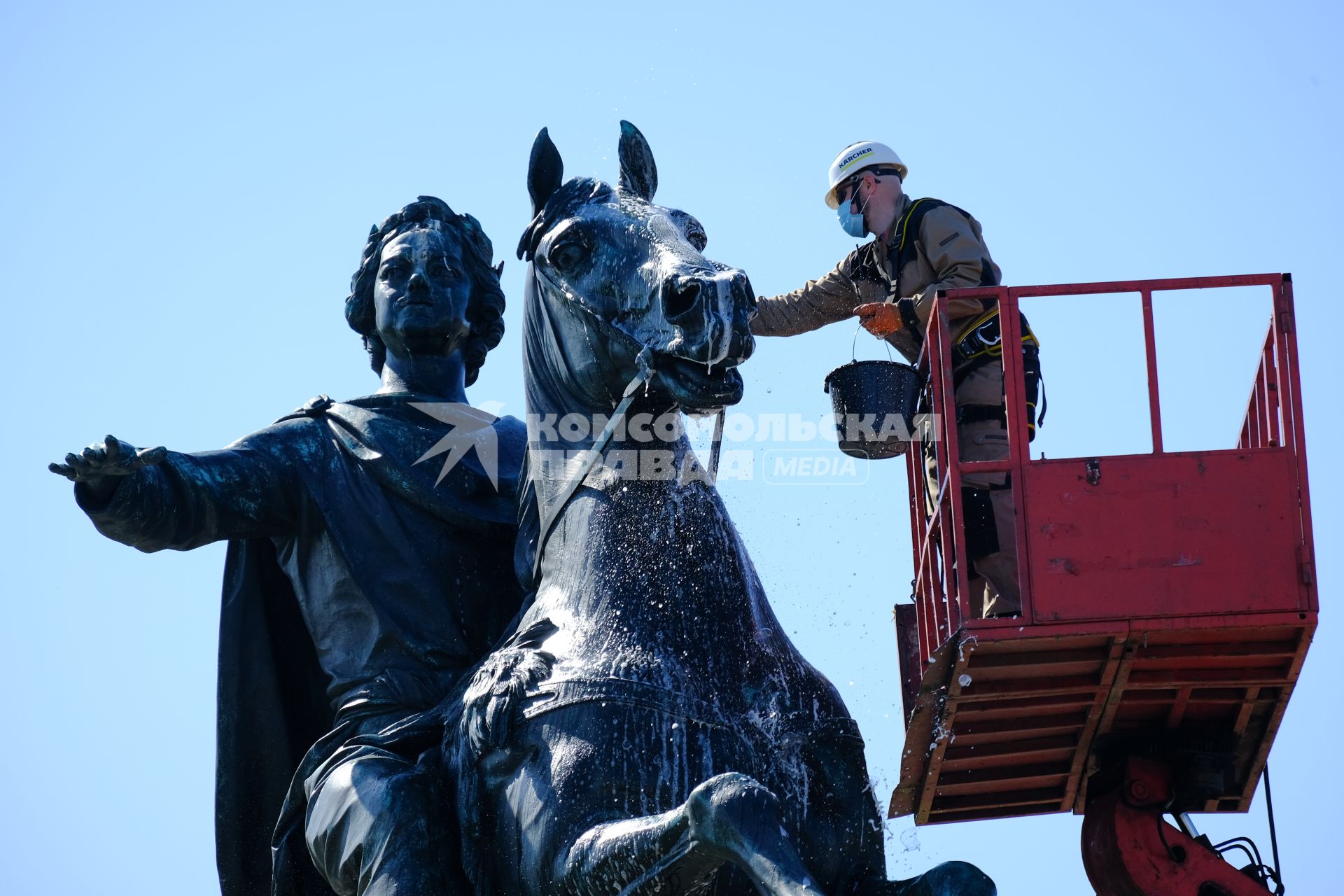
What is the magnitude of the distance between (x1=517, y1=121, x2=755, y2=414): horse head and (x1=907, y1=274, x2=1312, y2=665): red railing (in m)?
1.79

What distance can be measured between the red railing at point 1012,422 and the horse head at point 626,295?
1.79 meters

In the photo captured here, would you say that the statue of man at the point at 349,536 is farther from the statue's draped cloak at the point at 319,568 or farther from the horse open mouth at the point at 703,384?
the horse open mouth at the point at 703,384

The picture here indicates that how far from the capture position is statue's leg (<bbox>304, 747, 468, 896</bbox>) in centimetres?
858

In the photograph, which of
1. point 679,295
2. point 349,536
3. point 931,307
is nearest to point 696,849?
point 679,295

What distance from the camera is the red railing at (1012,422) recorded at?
10.1 meters

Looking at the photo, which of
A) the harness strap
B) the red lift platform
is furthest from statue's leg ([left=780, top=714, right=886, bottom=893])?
the harness strap

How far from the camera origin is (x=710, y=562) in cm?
850

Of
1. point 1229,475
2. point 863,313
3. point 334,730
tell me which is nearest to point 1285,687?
point 1229,475

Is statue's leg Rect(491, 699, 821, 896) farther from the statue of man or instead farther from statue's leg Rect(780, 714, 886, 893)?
the statue of man

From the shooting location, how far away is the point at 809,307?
39.1ft

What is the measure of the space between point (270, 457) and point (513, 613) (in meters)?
1.21

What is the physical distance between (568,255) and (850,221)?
10.1 feet

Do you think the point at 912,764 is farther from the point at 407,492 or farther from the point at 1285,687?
the point at 407,492

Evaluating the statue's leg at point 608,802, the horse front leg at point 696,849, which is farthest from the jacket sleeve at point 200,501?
the horse front leg at point 696,849
